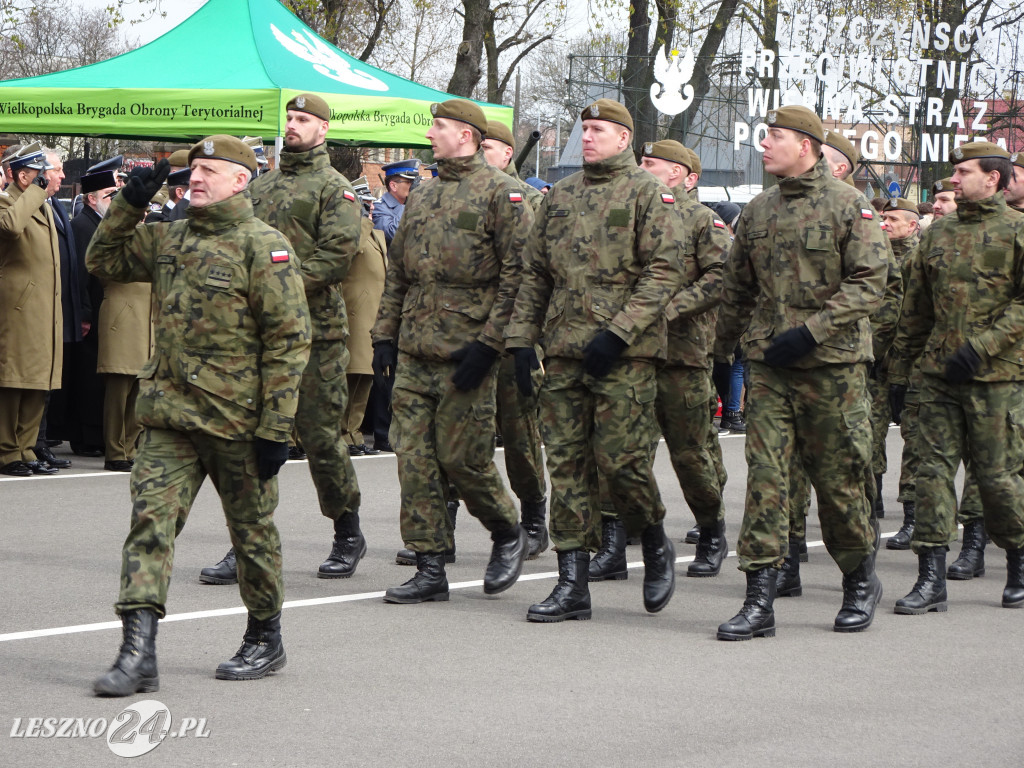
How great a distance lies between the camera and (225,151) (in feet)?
17.7

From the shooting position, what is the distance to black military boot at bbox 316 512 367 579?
7523 mm

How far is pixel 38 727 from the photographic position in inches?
187

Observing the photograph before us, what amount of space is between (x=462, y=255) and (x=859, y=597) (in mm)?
2424

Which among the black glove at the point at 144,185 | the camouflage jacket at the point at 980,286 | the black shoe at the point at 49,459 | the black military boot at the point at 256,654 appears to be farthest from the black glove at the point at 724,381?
the black glove at the point at 144,185

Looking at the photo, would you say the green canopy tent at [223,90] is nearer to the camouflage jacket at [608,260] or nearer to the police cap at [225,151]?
the camouflage jacket at [608,260]

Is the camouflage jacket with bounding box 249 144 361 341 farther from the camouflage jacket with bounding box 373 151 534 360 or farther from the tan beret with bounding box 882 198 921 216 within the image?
the tan beret with bounding box 882 198 921 216

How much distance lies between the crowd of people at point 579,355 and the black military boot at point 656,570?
0.04 ft

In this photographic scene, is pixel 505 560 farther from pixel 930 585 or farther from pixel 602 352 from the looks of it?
pixel 930 585

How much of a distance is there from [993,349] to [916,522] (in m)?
0.90

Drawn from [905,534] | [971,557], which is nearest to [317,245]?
[971,557]

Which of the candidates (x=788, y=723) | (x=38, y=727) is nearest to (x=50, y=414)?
(x=38, y=727)

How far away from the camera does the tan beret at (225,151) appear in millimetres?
5379

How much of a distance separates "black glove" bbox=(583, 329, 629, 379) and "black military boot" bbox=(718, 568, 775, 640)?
43.3 inches

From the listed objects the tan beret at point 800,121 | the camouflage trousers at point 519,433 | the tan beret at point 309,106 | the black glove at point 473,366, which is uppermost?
the tan beret at point 309,106
